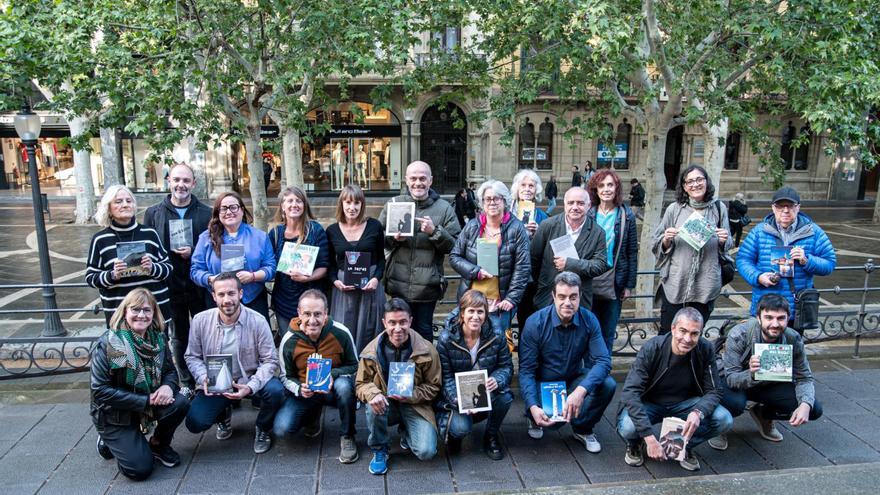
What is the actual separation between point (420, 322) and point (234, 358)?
174cm

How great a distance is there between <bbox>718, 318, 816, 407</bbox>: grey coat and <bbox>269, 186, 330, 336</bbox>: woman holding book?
12.2 ft

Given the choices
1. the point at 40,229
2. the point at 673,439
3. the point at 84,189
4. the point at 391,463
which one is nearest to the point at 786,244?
the point at 673,439

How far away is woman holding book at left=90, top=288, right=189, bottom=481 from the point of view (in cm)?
451

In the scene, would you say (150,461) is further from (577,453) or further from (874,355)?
(874,355)

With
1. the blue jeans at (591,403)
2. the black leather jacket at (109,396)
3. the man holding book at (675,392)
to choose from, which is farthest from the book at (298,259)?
the man holding book at (675,392)

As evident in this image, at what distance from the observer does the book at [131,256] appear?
5.29 m

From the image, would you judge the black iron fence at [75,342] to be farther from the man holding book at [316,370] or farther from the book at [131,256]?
the man holding book at [316,370]

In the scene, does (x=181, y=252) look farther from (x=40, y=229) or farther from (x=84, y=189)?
(x=84, y=189)

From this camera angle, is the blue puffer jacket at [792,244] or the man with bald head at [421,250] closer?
the man with bald head at [421,250]

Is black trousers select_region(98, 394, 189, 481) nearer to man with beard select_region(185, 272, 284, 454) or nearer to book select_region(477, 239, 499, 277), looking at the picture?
man with beard select_region(185, 272, 284, 454)

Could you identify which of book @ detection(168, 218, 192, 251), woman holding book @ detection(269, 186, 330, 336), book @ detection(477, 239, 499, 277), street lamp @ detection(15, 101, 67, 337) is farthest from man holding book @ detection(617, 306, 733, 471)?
street lamp @ detection(15, 101, 67, 337)

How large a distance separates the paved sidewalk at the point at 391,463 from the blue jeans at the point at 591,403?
0.21 metres

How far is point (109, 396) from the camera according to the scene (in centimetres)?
448

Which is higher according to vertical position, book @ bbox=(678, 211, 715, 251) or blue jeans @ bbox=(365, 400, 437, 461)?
book @ bbox=(678, 211, 715, 251)
